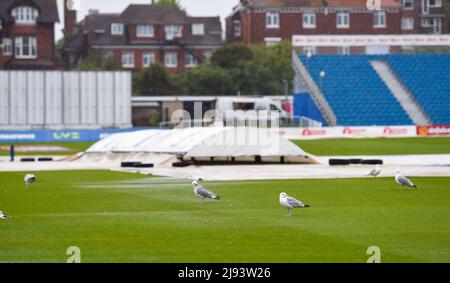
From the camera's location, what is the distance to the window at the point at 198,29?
123m

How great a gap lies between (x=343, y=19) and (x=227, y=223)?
93.2m

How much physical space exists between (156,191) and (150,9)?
7987 centimetres

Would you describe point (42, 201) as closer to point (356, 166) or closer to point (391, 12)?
point (356, 166)

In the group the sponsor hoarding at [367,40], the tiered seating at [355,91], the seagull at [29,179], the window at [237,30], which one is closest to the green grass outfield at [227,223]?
the seagull at [29,179]

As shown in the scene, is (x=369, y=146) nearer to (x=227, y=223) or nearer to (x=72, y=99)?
(x=72, y=99)

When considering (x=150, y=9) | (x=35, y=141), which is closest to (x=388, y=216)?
(x=35, y=141)

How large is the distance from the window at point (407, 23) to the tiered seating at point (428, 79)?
84.6 ft

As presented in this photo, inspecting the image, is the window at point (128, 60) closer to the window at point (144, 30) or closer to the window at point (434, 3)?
the window at point (144, 30)

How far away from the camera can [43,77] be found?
92312 mm

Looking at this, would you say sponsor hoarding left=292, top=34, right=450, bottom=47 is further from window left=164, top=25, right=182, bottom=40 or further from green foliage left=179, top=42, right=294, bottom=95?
window left=164, top=25, right=182, bottom=40

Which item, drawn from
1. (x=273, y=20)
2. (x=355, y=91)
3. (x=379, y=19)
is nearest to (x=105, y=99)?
(x=355, y=91)

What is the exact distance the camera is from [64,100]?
92750 millimetres

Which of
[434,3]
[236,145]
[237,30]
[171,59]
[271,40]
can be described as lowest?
[236,145]
